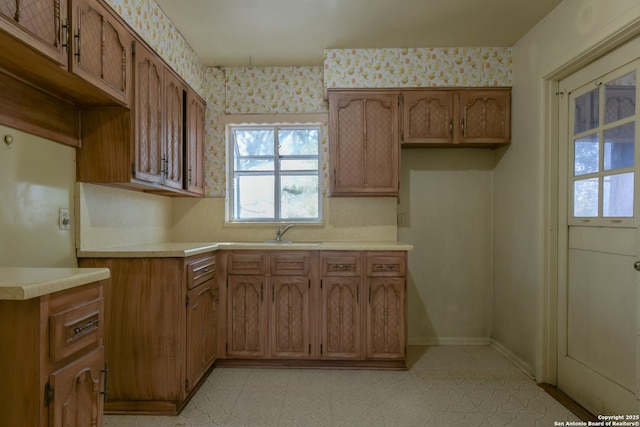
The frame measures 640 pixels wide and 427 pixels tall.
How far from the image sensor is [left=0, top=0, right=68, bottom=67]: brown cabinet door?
4.09 ft

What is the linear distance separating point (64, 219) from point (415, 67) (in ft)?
9.04

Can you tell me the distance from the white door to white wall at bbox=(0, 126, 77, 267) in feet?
9.87

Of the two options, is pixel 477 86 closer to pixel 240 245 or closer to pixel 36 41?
pixel 240 245

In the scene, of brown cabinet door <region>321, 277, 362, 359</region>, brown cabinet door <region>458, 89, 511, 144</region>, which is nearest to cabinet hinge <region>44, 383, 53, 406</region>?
brown cabinet door <region>321, 277, 362, 359</region>

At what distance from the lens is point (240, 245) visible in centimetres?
285

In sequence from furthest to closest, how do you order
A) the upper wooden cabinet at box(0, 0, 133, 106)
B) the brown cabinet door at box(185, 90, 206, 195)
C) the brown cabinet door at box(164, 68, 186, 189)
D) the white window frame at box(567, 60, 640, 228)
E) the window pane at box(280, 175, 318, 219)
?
1. the window pane at box(280, 175, 318, 219)
2. the brown cabinet door at box(185, 90, 206, 195)
3. the brown cabinet door at box(164, 68, 186, 189)
4. the white window frame at box(567, 60, 640, 228)
5. the upper wooden cabinet at box(0, 0, 133, 106)

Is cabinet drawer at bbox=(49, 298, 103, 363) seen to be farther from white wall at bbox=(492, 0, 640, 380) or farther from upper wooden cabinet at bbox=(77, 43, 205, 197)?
white wall at bbox=(492, 0, 640, 380)

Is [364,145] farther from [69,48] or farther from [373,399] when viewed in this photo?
[69,48]

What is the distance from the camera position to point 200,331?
8.21 feet

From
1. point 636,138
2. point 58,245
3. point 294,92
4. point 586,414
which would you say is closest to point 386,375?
point 586,414

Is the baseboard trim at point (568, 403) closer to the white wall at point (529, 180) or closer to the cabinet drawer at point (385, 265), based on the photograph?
the white wall at point (529, 180)

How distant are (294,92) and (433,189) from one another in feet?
5.15

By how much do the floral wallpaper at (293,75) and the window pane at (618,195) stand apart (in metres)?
1.35

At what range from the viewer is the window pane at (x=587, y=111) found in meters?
2.18
